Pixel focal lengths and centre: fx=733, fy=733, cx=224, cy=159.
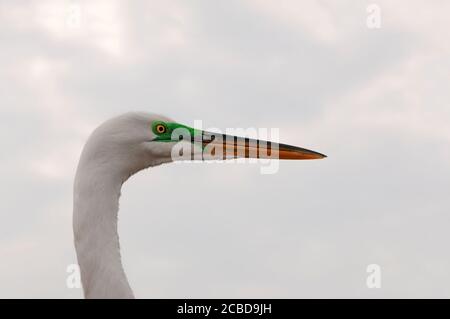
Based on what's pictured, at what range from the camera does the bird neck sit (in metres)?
8.90

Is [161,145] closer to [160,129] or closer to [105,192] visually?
[160,129]

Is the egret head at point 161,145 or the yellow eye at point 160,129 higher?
the yellow eye at point 160,129

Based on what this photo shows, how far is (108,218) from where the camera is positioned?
356 inches

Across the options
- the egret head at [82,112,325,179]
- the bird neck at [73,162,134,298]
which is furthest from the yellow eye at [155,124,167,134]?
the bird neck at [73,162,134,298]

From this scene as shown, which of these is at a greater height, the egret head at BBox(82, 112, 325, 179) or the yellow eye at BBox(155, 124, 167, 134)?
the yellow eye at BBox(155, 124, 167, 134)

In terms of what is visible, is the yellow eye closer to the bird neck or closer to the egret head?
the egret head

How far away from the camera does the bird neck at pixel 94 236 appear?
8898 mm

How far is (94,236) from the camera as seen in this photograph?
8.92m

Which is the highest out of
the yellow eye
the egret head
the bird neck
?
the yellow eye

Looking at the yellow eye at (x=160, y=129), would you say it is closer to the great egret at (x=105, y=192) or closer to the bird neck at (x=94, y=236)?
the great egret at (x=105, y=192)

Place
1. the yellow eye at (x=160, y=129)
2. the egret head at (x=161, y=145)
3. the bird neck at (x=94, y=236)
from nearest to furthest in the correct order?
the bird neck at (x=94, y=236)
the egret head at (x=161, y=145)
the yellow eye at (x=160, y=129)

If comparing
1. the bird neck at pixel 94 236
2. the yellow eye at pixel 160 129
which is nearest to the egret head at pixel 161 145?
the yellow eye at pixel 160 129
